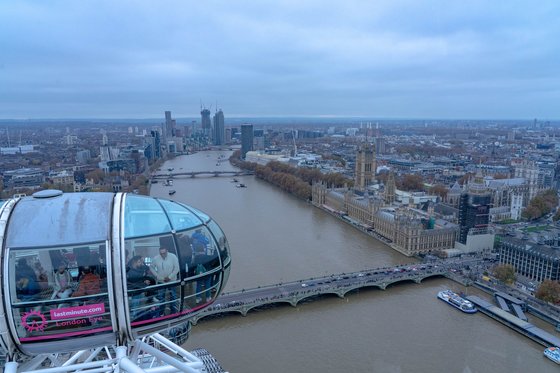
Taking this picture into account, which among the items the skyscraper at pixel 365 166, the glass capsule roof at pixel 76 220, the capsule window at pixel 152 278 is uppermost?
the glass capsule roof at pixel 76 220

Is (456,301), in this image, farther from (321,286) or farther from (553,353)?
(321,286)

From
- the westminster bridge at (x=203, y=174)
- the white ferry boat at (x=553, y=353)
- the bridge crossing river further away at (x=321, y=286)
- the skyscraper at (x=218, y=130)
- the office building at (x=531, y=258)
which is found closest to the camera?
the white ferry boat at (x=553, y=353)

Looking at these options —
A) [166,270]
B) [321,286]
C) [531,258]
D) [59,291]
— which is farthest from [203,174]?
[59,291]

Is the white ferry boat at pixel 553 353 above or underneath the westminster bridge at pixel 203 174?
above

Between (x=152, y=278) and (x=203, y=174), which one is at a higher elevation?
(x=152, y=278)

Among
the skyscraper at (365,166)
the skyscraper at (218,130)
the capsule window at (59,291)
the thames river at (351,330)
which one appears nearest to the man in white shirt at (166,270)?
the capsule window at (59,291)

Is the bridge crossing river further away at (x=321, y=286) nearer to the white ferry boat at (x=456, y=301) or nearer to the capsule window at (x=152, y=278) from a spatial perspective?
the white ferry boat at (x=456, y=301)

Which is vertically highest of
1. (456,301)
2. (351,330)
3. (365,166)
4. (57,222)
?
(57,222)
